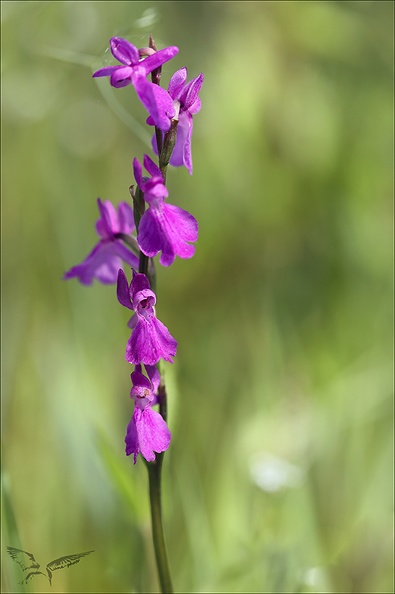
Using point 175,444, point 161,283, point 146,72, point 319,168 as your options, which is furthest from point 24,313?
point 146,72

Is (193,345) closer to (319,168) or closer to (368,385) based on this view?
(368,385)

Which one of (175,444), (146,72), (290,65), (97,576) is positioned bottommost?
(97,576)

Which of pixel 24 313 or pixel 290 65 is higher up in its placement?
pixel 290 65

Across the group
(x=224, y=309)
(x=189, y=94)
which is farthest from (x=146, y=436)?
(x=224, y=309)

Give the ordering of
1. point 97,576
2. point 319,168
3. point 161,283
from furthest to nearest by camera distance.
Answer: point 319,168, point 161,283, point 97,576

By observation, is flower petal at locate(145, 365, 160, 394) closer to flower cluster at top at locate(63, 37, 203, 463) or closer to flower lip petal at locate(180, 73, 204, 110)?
flower cluster at top at locate(63, 37, 203, 463)

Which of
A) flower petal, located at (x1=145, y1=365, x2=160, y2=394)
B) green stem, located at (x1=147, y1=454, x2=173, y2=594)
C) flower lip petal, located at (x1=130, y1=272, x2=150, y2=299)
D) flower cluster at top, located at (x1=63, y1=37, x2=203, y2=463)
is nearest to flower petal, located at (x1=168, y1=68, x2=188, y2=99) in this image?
flower cluster at top, located at (x1=63, y1=37, x2=203, y2=463)

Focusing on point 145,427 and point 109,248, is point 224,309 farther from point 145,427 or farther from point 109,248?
point 145,427

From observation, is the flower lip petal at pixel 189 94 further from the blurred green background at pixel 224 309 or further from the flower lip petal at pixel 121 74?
the blurred green background at pixel 224 309
